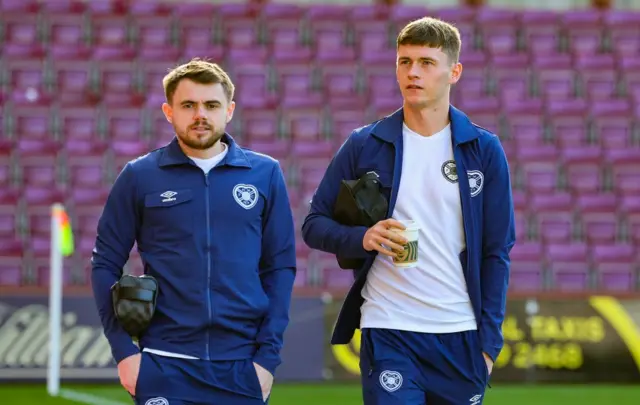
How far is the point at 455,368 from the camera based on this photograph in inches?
176

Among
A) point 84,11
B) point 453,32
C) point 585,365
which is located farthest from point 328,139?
point 453,32

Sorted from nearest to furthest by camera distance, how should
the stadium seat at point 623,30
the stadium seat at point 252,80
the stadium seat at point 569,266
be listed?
1. the stadium seat at point 569,266
2. the stadium seat at point 252,80
3. the stadium seat at point 623,30

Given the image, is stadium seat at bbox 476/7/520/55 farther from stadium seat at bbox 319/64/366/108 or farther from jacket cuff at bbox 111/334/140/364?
jacket cuff at bbox 111/334/140/364

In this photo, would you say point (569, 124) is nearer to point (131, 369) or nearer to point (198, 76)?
point (198, 76)

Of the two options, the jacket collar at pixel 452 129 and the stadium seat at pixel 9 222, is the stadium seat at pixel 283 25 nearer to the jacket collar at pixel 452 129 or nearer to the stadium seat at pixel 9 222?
the stadium seat at pixel 9 222

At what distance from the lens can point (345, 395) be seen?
11.3m

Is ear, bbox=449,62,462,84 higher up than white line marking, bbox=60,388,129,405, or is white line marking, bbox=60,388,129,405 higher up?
ear, bbox=449,62,462,84

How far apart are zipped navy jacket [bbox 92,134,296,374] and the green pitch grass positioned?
20.9ft

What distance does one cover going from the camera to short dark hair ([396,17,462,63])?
14.6ft

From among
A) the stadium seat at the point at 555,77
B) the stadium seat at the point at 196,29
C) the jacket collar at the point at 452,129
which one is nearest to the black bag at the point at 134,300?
the jacket collar at the point at 452,129

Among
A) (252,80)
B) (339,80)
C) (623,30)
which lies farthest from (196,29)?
(623,30)

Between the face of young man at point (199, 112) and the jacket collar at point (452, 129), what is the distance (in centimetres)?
61

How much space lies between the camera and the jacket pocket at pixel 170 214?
174 inches

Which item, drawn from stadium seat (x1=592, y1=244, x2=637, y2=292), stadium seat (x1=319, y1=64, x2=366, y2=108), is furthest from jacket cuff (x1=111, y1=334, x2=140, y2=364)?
stadium seat (x1=319, y1=64, x2=366, y2=108)
